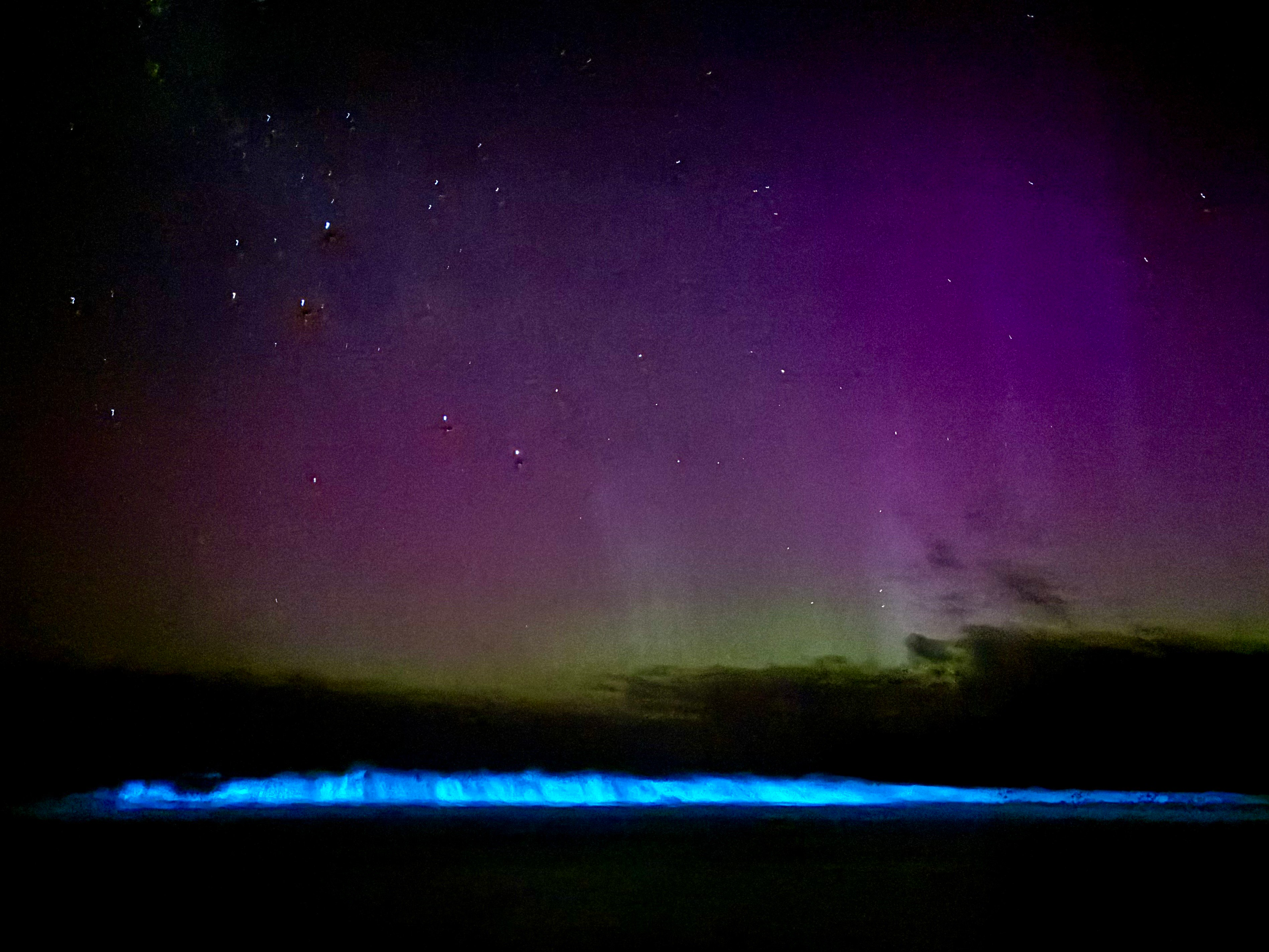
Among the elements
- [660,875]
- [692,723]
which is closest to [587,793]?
[692,723]

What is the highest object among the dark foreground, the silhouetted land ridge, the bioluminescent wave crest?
the silhouetted land ridge

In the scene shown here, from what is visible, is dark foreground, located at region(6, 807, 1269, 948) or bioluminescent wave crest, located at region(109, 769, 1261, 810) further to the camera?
bioluminescent wave crest, located at region(109, 769, 1261, 810)

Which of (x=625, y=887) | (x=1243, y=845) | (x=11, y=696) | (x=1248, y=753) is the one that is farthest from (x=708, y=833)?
(x=11, y=696)

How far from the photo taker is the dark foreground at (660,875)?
1.08 meters

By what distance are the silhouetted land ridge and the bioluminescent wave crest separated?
17 mm

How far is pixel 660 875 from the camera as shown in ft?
4.03

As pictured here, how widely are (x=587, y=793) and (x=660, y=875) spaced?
13.6 inches

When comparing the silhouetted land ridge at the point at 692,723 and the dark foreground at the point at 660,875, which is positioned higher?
the silhouetted land ridge at the point at 692,723

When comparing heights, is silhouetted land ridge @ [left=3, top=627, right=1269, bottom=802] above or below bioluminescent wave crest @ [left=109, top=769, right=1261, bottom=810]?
above

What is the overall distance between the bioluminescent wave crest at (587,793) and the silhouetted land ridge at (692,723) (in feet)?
0.06

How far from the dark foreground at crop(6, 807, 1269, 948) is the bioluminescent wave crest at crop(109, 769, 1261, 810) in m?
0.05

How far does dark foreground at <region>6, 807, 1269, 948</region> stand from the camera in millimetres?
1075

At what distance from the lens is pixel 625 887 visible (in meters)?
1.19

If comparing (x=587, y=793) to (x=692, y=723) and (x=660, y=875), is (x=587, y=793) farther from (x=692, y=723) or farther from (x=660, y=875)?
(x=660, y=875)
